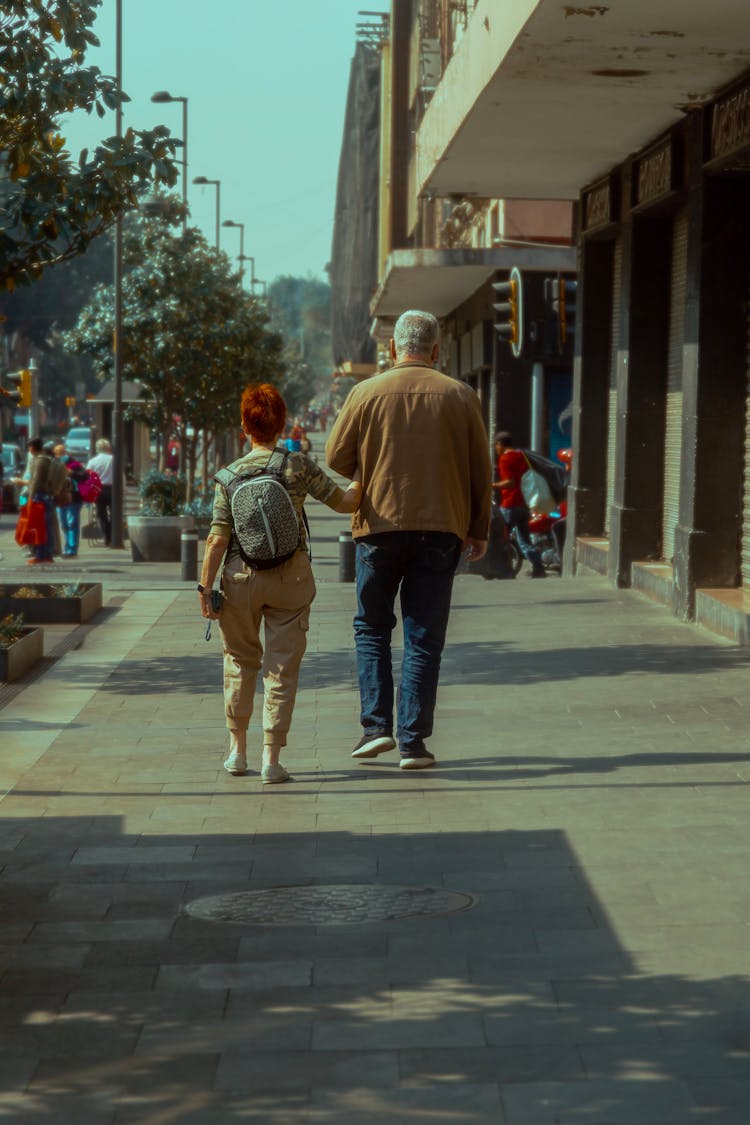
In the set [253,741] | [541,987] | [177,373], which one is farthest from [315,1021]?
[177,373]

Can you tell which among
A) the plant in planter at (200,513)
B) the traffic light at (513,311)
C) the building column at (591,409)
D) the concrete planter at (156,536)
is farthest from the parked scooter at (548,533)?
the plant in planter at (200,513)

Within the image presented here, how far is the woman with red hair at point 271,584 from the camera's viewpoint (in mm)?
7379

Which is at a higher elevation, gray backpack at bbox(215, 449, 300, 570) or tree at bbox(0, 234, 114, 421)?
tree at bbox(0, 234, 114, 421)

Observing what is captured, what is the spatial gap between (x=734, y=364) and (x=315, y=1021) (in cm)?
922

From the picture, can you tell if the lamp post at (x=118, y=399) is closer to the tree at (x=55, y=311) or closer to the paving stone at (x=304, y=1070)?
the paving stone at (x=304, y=1070)

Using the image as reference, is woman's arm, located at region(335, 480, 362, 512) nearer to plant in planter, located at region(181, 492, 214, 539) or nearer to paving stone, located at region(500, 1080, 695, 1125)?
paving stone, located at region(500, 1080, 695, 1125)

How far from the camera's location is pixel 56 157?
11664 millimetres

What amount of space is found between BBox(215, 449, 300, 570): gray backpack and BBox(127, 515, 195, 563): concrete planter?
59.7ft

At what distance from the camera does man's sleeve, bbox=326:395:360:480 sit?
7.54 metres

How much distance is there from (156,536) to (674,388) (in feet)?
38.2

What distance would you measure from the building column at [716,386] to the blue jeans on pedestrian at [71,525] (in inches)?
579

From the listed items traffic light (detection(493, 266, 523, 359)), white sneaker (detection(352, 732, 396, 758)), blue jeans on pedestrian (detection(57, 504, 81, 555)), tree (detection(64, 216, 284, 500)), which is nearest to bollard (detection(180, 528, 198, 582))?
traffic light (detection(493, 266, 523, 359))

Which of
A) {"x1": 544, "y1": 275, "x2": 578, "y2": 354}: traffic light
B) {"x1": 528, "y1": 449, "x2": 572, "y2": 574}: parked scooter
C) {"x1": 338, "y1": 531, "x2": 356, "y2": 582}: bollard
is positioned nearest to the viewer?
{"x1": 338, "y1": 531, "x2": 356, "y2": 582}: bollard

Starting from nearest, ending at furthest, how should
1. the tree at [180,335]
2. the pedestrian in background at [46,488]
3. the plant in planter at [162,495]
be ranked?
the pedestrian in background at [46,488]
the plant in planter at [162,495]
the tree at [180,335]
